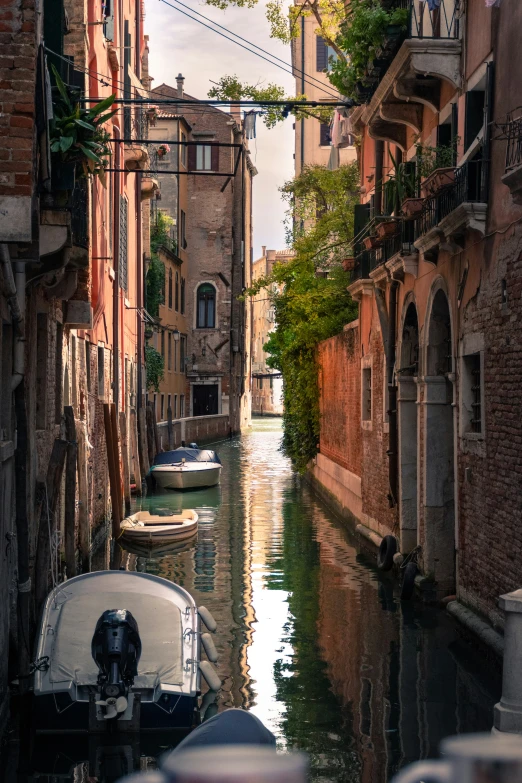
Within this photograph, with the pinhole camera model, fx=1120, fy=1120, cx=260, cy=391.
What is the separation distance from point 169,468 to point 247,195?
31.7 meters

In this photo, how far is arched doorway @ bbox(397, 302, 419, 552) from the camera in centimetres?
1259

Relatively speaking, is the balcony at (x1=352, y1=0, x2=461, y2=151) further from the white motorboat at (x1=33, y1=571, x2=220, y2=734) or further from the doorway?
the doorway

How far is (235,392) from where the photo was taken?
48.1 m

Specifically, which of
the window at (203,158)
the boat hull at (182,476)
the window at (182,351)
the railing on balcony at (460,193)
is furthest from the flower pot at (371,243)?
the window at (203,158)

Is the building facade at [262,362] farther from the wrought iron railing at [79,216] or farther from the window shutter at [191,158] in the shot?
the wrought iron railing at [79,216]

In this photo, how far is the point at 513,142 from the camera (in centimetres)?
769

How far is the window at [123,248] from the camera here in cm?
2053

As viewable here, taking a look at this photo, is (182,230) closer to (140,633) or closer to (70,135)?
(70,135)

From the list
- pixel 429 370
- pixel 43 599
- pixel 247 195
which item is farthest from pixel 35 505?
pixel 247 195

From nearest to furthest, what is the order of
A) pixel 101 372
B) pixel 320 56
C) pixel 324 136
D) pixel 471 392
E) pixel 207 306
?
1. pixel 471 392
2. pixel 101 372
3. pixel 324 136
4. pixel 320 56
5. pixel 207 306

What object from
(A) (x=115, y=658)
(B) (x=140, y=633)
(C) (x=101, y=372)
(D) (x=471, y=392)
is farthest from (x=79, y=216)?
(C) (x=101, y=372)

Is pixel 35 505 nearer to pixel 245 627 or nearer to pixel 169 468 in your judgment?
pixel 245 627

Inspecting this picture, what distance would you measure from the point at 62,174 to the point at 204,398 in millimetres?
39753

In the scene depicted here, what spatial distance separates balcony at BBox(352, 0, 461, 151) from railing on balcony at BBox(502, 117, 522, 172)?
2.30 m
